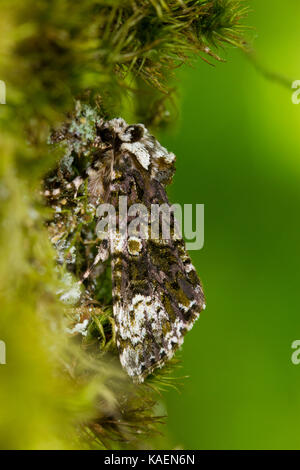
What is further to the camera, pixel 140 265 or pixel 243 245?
pixel 243 245

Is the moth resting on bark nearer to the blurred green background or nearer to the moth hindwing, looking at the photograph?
the moth hindwing

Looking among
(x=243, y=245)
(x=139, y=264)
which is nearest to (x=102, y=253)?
(x=139, y=264)

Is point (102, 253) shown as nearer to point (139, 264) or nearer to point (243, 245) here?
point (139, 264)

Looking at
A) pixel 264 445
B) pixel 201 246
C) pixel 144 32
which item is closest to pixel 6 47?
pixel 144 32

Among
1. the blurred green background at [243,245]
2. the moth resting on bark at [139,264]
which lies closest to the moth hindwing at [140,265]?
the moth resting on bark at [139,264]

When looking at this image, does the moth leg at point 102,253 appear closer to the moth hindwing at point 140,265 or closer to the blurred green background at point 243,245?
the moth hindwing at point 140,265
